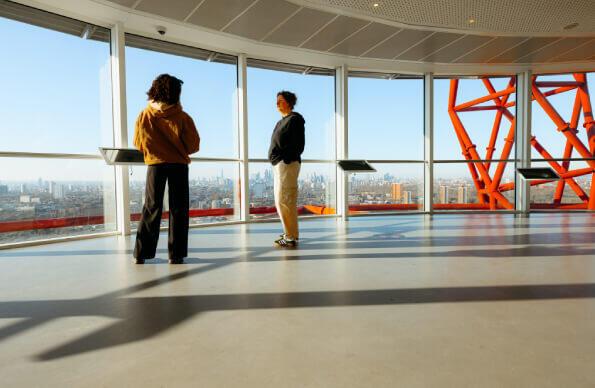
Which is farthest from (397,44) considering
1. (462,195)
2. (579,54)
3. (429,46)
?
(462,195)

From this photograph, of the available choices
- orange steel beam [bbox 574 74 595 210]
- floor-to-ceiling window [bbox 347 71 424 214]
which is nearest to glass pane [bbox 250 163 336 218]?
floor-to-ceiling window [bbox 347 71 424 214]

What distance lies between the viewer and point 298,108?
789cm

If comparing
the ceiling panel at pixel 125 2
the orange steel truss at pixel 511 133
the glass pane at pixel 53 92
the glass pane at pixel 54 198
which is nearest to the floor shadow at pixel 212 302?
the glass pane at pixel 54 198

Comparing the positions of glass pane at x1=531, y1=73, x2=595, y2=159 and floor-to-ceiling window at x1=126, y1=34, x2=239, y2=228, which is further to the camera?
glass pane at x1=531, y1=73, x2=595, y2=159

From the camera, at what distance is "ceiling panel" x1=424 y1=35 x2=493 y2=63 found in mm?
6793

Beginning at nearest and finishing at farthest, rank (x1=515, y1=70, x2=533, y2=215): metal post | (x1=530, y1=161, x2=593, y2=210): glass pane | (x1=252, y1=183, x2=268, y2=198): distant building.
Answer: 1. (x1=252, y1=183, x2=268, y2=198): distant building
2. (x1=515, y1=70, x2=533, y2=215): metal post
3. (x1=530, y1=161, x2=593, y2=210): glass pane

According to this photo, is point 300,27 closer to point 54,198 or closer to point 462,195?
point 54,198

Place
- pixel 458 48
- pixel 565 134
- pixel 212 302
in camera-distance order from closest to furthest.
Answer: pixel 212 302 → pixel 458 48 → pixel 565 134

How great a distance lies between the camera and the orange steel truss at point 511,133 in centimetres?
884

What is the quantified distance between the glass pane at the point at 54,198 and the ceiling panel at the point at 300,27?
3.24 meters

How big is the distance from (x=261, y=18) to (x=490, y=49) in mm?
4287

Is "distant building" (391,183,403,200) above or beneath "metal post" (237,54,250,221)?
beneath

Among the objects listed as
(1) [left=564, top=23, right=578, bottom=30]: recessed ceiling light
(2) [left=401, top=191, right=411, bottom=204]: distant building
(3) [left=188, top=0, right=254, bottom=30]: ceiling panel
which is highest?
(1) [left=564, top=23, right=578, bottom=30]: recessed ceiling light

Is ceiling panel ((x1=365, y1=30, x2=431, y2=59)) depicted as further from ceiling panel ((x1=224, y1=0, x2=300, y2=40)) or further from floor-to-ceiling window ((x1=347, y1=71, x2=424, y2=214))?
ceiling panel ((x1=224, y1=0, x2=300, y2=40))
